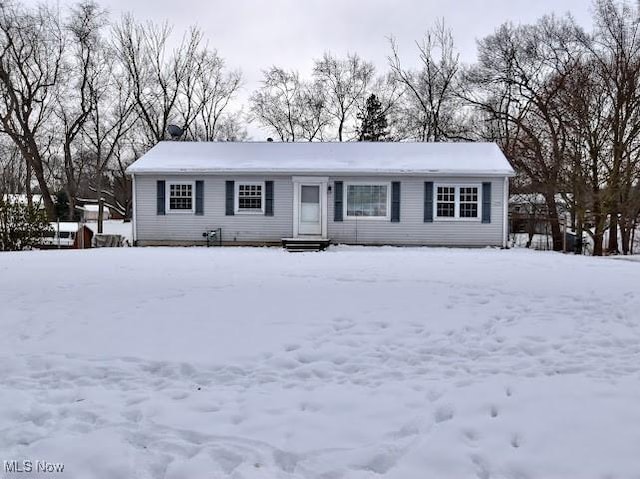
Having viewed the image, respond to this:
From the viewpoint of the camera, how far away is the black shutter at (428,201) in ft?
52.9

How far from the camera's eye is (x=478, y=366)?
4328 mm

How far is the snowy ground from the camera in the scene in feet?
9.43

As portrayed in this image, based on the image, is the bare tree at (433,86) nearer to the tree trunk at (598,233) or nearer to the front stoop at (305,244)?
the tree trunk at (598,233)

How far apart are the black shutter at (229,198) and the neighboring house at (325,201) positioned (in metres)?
0.03

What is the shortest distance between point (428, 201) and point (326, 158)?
370 cm

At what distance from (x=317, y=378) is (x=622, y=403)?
2160 millimetres

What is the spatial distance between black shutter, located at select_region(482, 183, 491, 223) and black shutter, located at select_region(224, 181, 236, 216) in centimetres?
783

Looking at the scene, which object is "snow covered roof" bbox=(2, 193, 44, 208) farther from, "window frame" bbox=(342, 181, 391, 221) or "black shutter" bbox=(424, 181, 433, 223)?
"black shutter" bbox=(424, 181, 433, 223)

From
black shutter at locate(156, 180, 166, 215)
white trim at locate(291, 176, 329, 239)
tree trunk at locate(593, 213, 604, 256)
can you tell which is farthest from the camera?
tree trunk at locate(593, 213, 604, 256)

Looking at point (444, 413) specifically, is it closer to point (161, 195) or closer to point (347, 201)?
point (347, 201)

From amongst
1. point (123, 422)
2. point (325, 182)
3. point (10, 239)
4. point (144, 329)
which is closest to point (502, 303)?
point (144, 329)

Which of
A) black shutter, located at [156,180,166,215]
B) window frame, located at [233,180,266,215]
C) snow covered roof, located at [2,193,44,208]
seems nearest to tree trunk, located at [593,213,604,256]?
window frame, located at [233,180,266,215]

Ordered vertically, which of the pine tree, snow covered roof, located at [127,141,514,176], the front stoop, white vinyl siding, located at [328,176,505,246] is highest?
the pine tree

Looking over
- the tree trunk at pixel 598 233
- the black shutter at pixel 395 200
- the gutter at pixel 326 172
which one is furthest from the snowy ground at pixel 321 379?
the tree trunk at pixel 598 233
